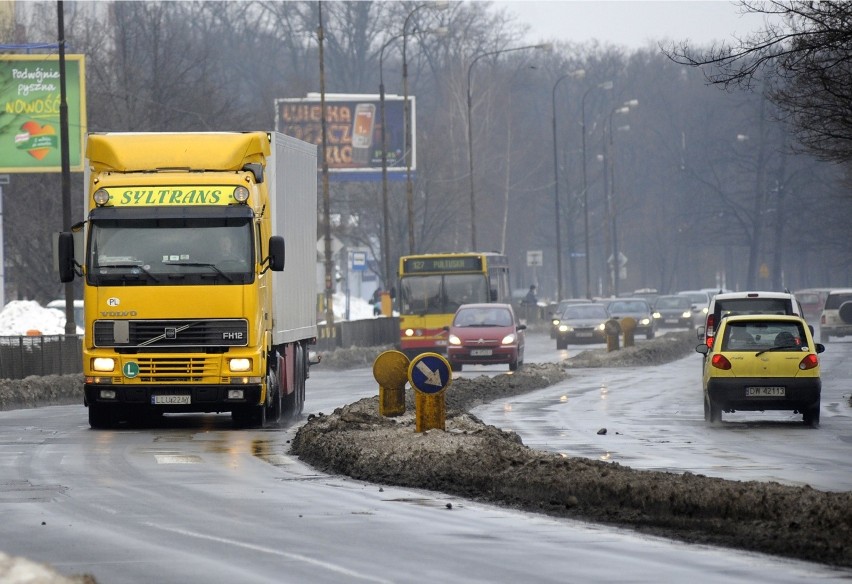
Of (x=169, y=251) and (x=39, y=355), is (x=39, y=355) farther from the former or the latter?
(x=169, y=251)

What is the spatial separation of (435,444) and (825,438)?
6308 mm

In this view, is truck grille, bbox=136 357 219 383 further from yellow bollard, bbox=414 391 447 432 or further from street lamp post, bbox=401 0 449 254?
street lamp post, bbox=401 0 449 254

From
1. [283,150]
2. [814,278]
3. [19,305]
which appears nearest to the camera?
[283,150]

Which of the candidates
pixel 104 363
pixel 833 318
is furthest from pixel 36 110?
pixel 104 363

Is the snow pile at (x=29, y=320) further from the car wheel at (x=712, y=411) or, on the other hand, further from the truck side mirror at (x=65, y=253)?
the car wheel at (x=712, y=411)

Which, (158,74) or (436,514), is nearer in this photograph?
(436,514)

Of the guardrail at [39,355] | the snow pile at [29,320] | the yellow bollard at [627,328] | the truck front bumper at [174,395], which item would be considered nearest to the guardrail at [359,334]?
the snow pile at [29,320]

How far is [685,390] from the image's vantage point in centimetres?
3525

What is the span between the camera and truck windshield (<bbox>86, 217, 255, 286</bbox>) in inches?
918

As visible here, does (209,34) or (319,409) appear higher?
(209,34)

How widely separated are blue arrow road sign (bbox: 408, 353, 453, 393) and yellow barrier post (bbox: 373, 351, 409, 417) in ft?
6.76

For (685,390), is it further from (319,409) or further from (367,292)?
(367,292)

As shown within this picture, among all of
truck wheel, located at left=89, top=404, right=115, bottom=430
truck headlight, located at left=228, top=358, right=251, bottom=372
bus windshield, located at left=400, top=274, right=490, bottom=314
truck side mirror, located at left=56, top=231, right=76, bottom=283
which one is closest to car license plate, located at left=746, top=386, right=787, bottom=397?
truck headlight, located at left=228, top=358, right=251, bottom=372

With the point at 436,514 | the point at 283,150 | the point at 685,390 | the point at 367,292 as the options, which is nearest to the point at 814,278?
the point at 367,292
